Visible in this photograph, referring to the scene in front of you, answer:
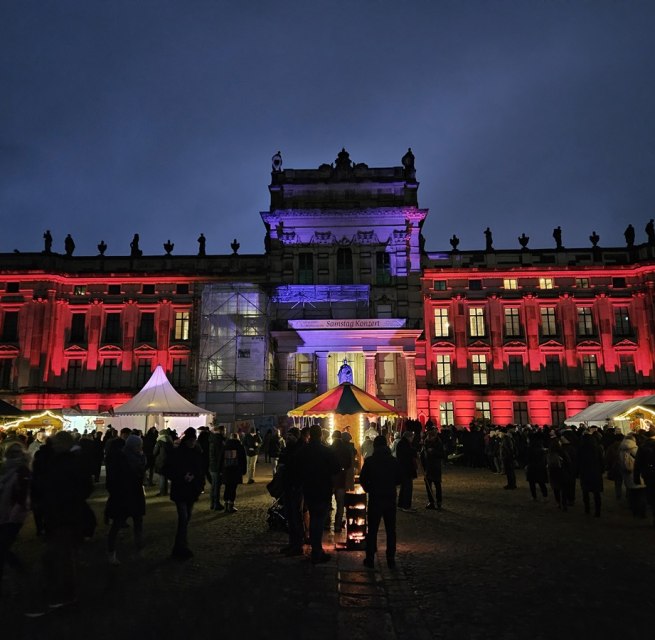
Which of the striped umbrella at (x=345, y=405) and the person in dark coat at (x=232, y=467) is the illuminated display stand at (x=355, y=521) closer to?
the person in dark coat at (x=232, y=467)

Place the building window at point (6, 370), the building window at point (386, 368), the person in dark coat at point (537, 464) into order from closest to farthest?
the person in dark coat at point (537, 464), the building window at point (386, 368), the building window at point (6, 370)

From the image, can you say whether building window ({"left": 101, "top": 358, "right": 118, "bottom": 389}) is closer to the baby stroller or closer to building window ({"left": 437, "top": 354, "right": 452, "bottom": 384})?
building window ({"left": 437, "top": 354, "right": 452, "bottom": 384})

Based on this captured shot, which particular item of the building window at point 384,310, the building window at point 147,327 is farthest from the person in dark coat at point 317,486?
the building window at point 147,327

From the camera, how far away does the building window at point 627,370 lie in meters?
46.1

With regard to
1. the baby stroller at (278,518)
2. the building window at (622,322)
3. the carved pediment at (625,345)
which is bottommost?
the baby stroller at (278,518)

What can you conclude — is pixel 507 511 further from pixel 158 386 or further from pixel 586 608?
pixel 158 386

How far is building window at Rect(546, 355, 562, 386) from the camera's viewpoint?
4619 centimetres

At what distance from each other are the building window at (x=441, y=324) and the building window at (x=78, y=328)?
28854 millimetres

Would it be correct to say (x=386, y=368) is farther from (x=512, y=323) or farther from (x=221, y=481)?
(x=221, y=481)

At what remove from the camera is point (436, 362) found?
4656 centimetres

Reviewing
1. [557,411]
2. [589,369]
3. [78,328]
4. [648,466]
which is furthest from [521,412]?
[78,328]

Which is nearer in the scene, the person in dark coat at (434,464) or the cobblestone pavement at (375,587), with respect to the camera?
the cobblestone pavement at (375,587)

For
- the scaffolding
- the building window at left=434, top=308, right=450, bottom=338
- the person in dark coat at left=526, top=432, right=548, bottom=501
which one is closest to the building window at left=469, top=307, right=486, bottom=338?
the building window at left=434, top=308, right=450, bottom=338

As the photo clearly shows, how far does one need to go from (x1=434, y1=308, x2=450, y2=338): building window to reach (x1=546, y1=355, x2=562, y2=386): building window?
330 inches
